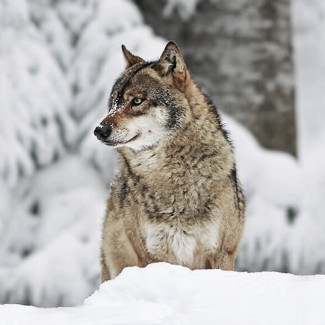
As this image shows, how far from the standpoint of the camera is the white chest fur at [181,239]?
14.3 ft

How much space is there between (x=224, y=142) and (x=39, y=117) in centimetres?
338

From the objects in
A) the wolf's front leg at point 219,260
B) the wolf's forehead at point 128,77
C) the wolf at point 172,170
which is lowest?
the wolf's front leg at point 219,260

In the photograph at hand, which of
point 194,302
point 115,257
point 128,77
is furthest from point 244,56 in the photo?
point 194,302

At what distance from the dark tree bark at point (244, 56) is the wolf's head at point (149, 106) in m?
3.79

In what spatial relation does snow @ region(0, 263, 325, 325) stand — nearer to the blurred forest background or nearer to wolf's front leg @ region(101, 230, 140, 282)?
wolf's front leg @ region(101, 230, 140, 282)

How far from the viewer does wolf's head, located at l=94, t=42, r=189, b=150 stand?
4.31 m

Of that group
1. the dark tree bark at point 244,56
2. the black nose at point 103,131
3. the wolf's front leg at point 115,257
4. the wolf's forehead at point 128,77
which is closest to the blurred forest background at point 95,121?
the dark tree bark at point 244,56

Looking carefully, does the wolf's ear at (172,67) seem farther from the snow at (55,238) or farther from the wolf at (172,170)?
the snow at (55,238)

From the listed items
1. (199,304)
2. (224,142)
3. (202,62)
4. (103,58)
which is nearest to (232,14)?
(202,62)

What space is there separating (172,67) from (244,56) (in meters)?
3.96

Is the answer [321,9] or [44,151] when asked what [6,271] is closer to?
[44,151]

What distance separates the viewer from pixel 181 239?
437 cm

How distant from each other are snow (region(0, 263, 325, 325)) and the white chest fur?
3.44 ft

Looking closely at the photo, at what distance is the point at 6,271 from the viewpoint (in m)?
7.75
